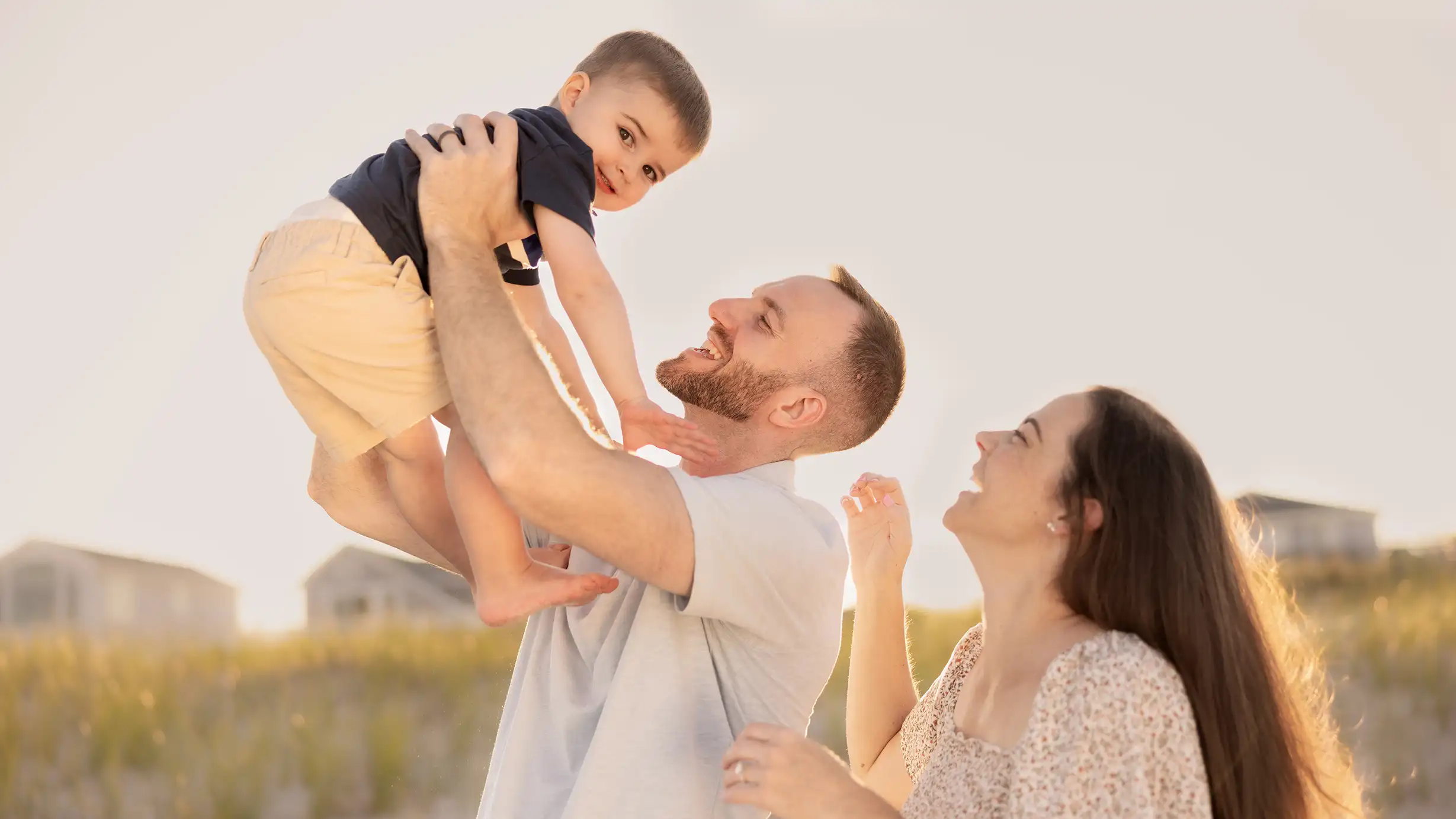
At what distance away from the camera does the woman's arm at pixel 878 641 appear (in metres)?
3.16

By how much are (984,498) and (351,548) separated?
49.2 feet

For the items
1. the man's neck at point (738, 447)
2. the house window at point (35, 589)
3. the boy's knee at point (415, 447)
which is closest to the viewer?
the boy's knee at point (415, 447)

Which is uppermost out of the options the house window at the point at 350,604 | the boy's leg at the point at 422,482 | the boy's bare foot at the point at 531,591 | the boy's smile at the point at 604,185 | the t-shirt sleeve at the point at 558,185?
the boy's smile at the point at 604,185

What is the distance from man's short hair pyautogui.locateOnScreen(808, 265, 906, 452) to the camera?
3.31 m

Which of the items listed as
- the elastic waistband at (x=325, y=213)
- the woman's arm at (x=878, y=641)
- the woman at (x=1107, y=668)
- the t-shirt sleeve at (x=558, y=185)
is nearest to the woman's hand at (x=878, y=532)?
the woman's arm at (x=878, y=641)

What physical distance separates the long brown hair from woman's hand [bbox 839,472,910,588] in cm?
70

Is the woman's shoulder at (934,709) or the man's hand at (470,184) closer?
the man's hand at (470,184)

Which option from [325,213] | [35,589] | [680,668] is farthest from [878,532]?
[35,589]

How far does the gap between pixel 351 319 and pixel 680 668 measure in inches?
36.3

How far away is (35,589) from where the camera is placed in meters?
18.5

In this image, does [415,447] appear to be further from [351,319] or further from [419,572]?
[419,572]

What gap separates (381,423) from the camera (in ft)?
8.84

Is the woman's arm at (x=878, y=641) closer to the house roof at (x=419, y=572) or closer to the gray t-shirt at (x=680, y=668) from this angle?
the gray t-shirt at (x=680, y=668)

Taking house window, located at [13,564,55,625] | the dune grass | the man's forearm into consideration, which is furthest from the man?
house window, located at [13,564,55,625]
